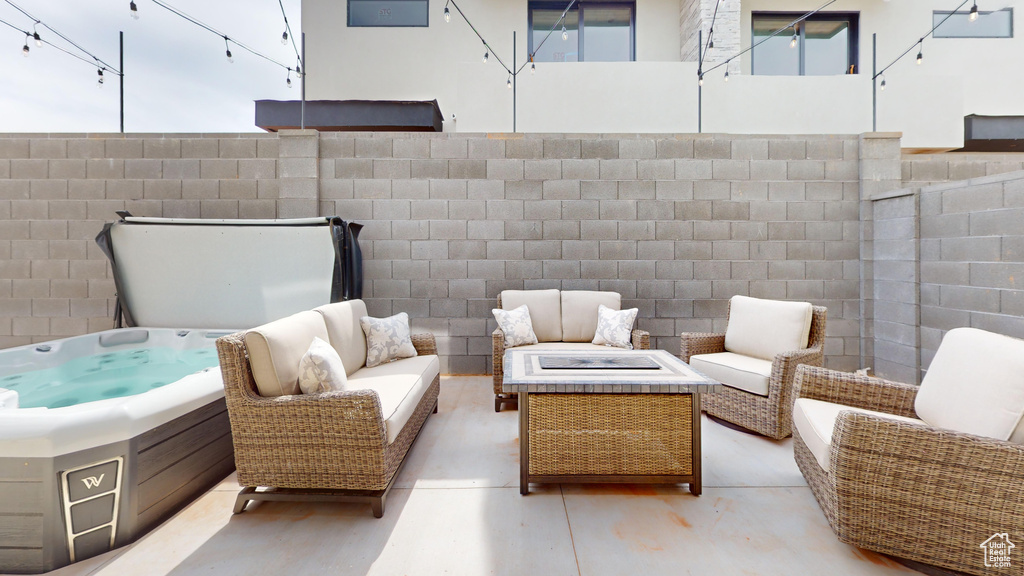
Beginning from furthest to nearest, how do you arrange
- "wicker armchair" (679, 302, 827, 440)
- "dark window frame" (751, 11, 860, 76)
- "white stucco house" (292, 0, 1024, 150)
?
"dark window frame" (751, 11, 860, 76) < "white stucco house" (292, 0, 1024, 150) < "wicker armchair" (679, 302, 827, 440)

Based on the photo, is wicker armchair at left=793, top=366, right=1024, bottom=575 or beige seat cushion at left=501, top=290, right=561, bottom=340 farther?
beige seat cushion at left=501, top=290, right=561, bottom=340

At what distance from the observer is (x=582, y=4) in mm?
5828

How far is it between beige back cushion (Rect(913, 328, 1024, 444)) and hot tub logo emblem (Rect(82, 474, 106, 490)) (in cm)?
326

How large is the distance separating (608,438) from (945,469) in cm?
118

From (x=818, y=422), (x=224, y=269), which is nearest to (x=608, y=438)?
(x=818, y=422)

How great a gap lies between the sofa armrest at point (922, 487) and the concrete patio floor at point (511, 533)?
0.55 ft

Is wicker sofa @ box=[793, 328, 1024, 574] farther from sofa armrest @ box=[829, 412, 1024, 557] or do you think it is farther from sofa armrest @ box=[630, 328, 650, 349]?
sofa armrest @ box=[630, 328, 650, 349]

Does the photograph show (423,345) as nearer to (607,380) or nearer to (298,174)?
(607,380)

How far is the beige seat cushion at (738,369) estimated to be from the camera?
2571mm

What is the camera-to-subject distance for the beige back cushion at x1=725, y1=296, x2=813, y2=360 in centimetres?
275

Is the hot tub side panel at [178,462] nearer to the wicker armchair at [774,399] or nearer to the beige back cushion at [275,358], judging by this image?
the beige back cushion at [275,358]

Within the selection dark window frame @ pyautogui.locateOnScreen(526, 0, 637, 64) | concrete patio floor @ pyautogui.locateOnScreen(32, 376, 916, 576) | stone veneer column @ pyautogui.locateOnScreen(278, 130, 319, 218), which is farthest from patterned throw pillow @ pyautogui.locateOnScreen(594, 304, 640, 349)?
dark window frame @ pyautogui.locateOnScreen(526, 0, 637, 64)

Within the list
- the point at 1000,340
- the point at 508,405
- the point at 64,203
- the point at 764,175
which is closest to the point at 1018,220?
the point at 764,175

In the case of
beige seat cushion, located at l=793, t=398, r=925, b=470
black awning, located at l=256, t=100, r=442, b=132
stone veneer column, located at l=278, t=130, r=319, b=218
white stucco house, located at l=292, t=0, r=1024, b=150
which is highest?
white stucco house, located at l=292, t=0, r=1024, b=150
